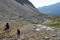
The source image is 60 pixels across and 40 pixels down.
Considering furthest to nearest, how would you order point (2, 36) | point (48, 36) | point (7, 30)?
point (7, 30)
point (2, 36)
point (48, 36)

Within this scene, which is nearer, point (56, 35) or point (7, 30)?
point (56, 35)

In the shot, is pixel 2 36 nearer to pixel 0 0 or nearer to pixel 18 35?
pixel 18 35

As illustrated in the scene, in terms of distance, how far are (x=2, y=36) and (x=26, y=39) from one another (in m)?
6.37

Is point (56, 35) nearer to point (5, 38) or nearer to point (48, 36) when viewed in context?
point (48, 36)

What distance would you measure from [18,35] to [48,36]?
22.3 feet

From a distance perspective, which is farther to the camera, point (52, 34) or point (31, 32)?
point (31, 32)

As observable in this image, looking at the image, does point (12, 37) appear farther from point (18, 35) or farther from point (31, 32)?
point (31, 32)

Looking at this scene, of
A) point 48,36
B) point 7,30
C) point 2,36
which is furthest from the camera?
point 7,30

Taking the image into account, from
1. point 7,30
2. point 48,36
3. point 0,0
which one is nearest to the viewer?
point 48,36

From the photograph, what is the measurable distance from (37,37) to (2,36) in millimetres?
8449

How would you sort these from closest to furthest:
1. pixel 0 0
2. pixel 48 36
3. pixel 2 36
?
1. pixel 48 36
2. pixel 2 36
3. pixel 0 0

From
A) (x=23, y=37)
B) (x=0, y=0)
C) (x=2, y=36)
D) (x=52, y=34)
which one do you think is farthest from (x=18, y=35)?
(x=0, y=0)

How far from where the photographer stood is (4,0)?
110812mm

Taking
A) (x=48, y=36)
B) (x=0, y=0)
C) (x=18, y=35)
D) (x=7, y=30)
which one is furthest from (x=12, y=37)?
(x=0, y=0)
